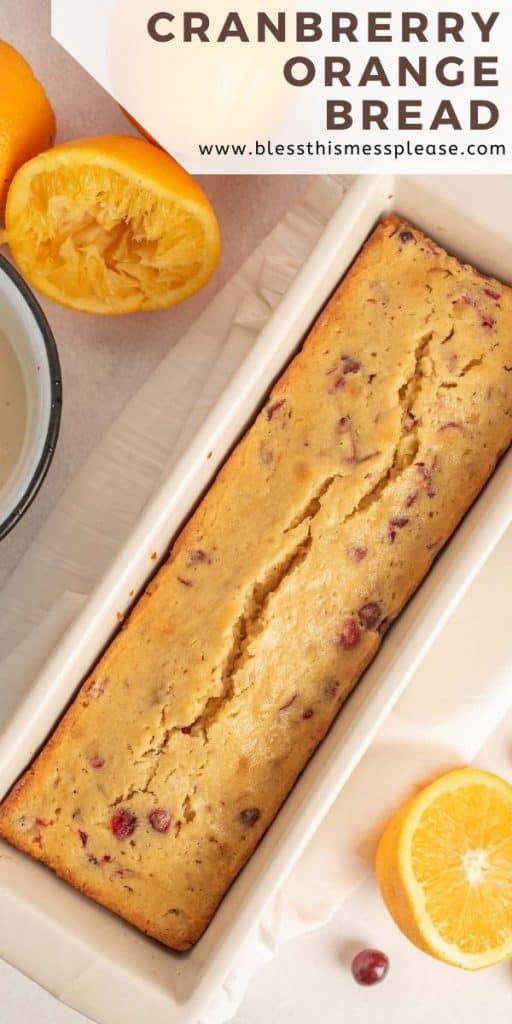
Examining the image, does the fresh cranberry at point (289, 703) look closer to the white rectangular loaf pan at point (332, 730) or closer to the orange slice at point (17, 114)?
the white rectangular loaf pan at point (332, 730)

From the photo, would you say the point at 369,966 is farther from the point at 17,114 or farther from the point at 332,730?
the point at 17,114

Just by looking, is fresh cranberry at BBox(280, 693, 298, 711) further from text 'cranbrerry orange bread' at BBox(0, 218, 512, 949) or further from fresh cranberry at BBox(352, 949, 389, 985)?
fresh cranberry at BBox(352, 949, 389, 985)

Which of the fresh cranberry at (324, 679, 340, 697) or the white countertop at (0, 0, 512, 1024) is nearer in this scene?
the fresh cranberry at (324, 679, 340, 697)

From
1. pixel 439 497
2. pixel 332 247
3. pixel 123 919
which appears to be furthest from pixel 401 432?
pixel 123 919

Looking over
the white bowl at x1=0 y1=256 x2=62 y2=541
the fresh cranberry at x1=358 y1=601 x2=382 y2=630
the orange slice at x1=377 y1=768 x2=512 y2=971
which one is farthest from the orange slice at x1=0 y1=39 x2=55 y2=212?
the orange slice at x1=377 y1=768 x2=512 y2=971

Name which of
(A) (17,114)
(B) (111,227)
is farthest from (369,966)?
(A) (17,114)

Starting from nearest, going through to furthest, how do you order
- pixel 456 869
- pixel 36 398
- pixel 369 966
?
pixel 36 398 → pixel 456 869 → pixel 369 966
